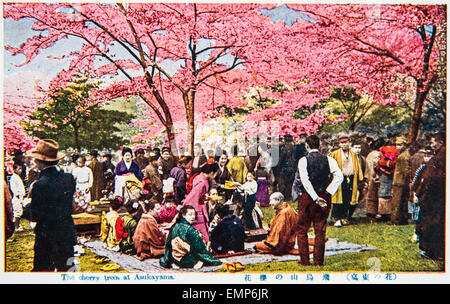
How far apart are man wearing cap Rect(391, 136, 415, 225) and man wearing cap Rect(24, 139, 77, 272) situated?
4465 mm

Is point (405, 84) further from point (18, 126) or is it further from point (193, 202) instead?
point (18, 126)

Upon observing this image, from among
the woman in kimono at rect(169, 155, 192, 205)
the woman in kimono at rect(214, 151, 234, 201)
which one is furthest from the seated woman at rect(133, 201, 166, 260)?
the woman in kimono at rect(214, 151, 234, 201)

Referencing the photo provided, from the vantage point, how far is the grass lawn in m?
5.51

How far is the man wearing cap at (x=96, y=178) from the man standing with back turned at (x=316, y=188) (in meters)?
2.83

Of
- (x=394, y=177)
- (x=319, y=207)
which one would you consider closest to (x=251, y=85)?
(x=319, y=207)

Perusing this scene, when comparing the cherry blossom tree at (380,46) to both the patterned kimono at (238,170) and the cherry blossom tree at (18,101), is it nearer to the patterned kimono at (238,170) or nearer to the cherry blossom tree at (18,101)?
the patterned kimono at (238,170)

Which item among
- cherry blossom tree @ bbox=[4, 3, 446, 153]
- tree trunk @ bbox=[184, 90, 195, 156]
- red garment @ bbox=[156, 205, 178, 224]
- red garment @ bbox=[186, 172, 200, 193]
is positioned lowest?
red garment @ bbox=[156, 205, 178, 224]

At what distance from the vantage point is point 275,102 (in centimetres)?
599

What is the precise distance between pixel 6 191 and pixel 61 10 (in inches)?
106

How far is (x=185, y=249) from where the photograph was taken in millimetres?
5277

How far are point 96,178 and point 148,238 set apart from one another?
1.19 meters

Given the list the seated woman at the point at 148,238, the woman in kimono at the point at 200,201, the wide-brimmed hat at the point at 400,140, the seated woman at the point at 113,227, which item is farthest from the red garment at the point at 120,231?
the wide-brimmed hat at the point at 400,140

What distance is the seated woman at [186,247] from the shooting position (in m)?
5.23

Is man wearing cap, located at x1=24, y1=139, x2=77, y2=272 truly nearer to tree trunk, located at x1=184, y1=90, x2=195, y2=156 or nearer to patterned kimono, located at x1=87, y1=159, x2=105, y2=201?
patterned kimono, located at x1=87, y1=159, x2=105, y2=201
